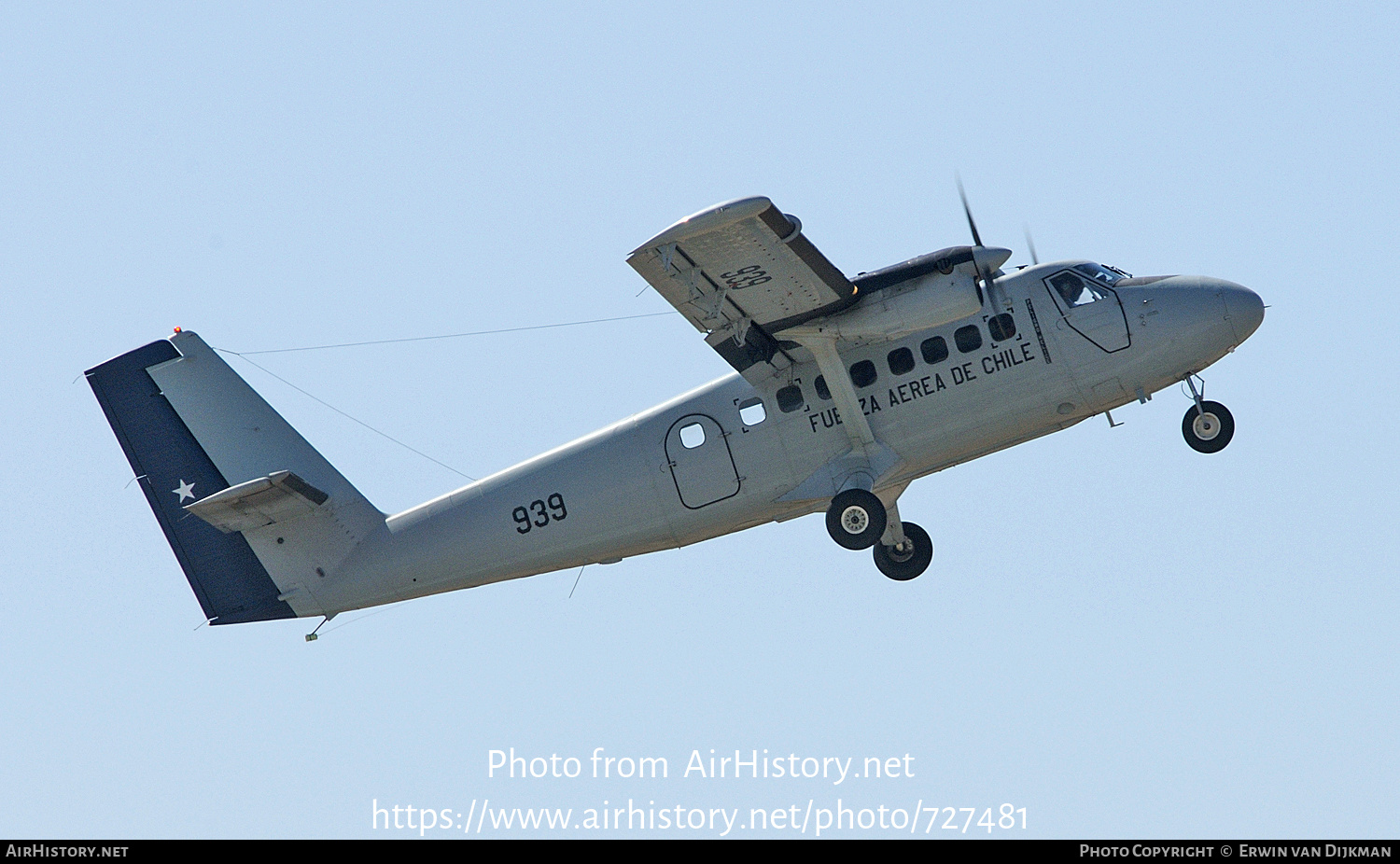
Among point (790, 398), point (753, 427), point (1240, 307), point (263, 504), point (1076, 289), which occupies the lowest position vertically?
point (1240, 307)

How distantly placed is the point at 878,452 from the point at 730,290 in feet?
9.48

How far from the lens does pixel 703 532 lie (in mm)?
20688

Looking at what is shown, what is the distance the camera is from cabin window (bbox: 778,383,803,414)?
799 inches

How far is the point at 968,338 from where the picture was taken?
65.1 feet

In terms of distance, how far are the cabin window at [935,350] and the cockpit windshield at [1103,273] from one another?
6.50 feet

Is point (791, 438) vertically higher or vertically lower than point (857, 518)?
higher

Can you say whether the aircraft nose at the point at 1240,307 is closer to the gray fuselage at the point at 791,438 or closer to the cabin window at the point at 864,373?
the gray fuselage at the point at 791,438

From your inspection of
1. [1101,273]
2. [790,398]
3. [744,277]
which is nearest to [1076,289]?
[1101,273]

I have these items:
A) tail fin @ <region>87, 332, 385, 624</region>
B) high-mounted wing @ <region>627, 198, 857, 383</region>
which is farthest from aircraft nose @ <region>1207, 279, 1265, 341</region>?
tail fin @ <region>87, 332, 385, 624</region>

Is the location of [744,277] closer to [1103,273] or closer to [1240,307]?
[1103,273]

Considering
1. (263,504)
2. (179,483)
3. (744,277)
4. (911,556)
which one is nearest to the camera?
(744,277)

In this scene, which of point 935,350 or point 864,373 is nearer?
point 935,350

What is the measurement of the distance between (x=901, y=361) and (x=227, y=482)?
943 cm
